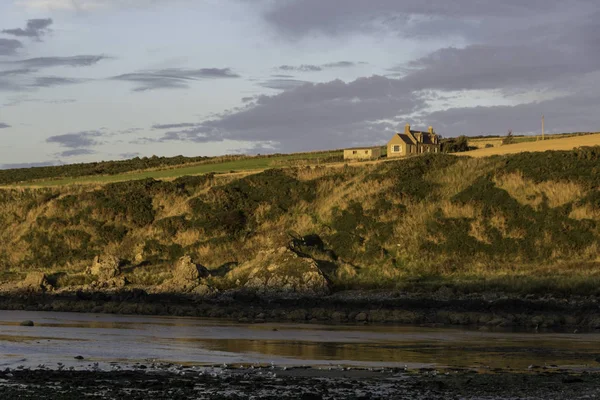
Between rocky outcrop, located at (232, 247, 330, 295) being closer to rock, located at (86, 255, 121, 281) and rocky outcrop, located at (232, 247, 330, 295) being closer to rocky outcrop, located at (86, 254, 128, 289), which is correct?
rocky outcrop, located at (86, 254, 128, 289)

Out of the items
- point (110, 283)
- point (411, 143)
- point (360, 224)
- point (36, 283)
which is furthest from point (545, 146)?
point (36, 283)

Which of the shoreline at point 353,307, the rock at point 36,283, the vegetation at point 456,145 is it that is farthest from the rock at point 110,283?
the vegetation at point 456,145

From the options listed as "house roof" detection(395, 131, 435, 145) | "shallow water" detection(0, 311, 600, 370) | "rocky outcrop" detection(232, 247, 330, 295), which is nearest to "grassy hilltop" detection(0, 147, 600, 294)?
"rocky outcrop" detection(232, 247, 330, 295)

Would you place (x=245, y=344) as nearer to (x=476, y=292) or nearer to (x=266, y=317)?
(x=266, y=317)

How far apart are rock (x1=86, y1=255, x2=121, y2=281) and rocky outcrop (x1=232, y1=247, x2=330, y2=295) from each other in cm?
798

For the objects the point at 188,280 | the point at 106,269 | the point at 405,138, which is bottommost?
the point at 188,280

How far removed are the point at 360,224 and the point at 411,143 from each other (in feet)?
127

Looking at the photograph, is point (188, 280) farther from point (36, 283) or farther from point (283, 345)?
point (283, 345)

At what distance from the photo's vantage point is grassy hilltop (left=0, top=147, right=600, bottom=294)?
47906mm

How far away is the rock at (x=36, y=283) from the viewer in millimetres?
49531

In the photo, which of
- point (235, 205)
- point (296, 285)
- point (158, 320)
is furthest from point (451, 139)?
point (158, 320)

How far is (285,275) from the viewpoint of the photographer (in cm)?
4606

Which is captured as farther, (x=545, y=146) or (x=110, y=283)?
(x=545, y=146)

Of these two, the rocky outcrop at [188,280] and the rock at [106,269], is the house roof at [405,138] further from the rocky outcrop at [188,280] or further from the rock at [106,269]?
the rocky outcrop at [188,280]
